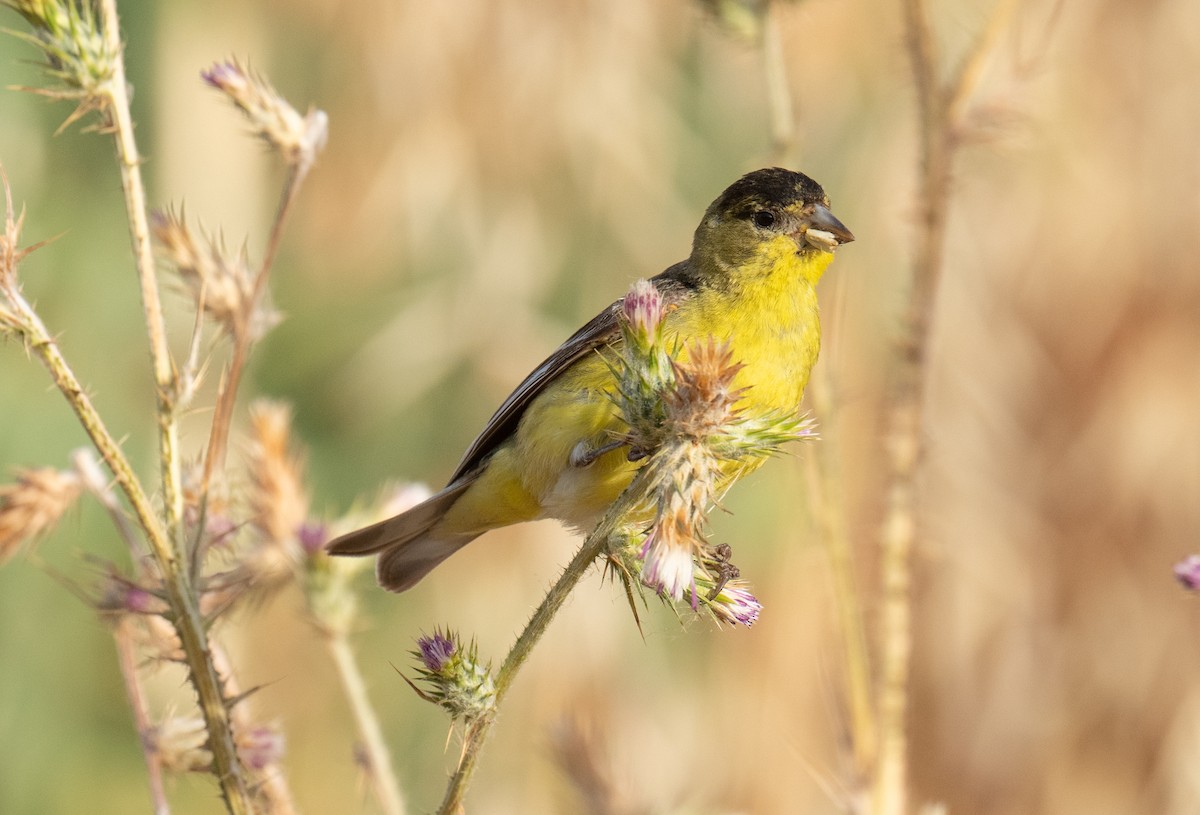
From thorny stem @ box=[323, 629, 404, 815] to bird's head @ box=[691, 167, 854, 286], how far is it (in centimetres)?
154

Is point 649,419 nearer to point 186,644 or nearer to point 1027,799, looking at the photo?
point 186,644

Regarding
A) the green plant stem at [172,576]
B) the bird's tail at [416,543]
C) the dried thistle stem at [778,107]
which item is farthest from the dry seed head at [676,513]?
the bird's tail at [416,543]

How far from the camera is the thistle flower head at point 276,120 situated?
1.98 meters

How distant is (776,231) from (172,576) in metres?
2.06

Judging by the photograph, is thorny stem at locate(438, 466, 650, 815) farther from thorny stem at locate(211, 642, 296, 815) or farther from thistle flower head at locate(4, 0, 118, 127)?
thistle flower head at locate(4, 0, 118, 127)

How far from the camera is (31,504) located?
1.67 meters

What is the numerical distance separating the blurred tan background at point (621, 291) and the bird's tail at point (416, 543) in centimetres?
214

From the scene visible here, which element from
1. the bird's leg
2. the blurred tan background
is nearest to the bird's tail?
the bird's leg

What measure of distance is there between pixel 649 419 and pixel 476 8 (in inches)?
189

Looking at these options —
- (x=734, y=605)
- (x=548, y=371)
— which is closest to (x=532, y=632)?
(x=734, y=605)

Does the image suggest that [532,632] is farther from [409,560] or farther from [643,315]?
[409,560]

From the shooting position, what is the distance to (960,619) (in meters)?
6.38

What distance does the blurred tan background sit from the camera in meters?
5.88

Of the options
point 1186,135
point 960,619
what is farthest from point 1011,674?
point 1186,135
